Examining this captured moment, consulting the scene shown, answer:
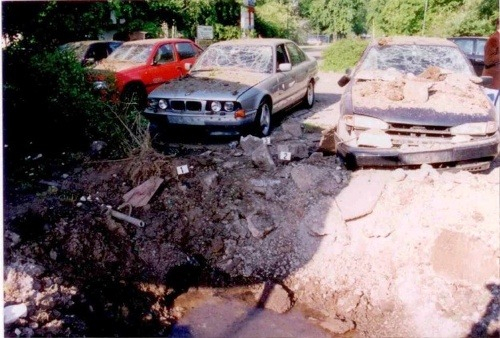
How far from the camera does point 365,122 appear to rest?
14.4 ft

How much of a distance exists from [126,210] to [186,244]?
0.78 m

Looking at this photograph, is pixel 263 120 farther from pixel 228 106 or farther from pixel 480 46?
pixel 480 46

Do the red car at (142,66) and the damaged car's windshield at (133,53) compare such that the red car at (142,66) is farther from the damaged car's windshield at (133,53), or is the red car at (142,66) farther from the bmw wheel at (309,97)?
the bmw wheel at (309,97)

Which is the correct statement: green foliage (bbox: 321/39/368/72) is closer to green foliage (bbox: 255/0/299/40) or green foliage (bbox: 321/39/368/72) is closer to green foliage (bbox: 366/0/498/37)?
green foliage (bbox: 366/0/498/37)

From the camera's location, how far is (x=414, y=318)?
10.8 feet

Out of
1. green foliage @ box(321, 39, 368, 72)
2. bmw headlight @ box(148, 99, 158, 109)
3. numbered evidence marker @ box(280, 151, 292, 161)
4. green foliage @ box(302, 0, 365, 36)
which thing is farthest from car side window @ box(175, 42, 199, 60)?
green foliage @ box(302, 0, 365, 36)

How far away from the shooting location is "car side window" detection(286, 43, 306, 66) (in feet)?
25.8

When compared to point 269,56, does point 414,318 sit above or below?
below

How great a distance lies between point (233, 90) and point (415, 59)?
101 inches

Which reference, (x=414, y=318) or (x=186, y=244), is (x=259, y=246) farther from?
(x=414, y=318)

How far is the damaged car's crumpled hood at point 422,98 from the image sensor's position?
4285 millimetres

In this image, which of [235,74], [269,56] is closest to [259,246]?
[235,74]

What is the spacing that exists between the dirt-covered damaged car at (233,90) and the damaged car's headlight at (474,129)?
111 inches

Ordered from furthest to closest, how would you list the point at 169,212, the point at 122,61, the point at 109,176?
the point at 122,61 < the point at 109,176 < the point at 169,212
